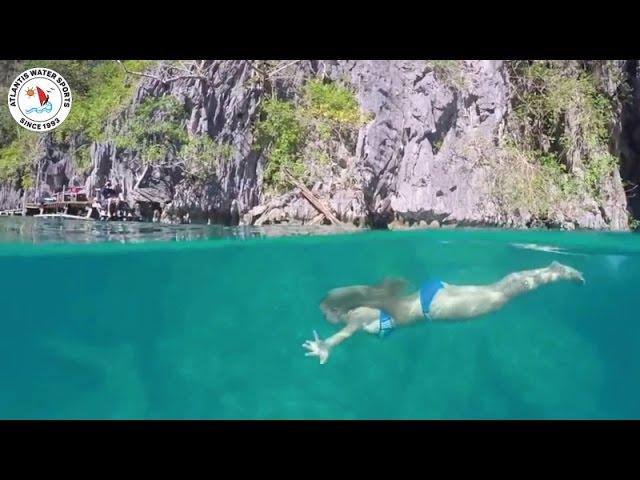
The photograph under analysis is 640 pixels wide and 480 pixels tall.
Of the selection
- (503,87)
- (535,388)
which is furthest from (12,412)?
(503,87)

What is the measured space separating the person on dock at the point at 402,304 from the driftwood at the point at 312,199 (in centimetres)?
91

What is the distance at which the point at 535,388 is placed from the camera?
254 inches

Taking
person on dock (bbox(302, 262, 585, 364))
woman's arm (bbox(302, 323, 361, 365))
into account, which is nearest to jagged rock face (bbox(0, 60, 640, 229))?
person on dock (bbox(302, 262, 585, 364))

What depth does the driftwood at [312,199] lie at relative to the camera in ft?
23.6

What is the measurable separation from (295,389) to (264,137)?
2803 millimetres

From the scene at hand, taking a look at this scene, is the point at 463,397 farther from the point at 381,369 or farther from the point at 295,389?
the point at 295,389

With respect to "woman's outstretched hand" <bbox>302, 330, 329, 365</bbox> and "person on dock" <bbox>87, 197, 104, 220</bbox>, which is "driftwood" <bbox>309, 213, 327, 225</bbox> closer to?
"woman's outstretched hand" <bbox>302, 330, 329, 365</bbox>

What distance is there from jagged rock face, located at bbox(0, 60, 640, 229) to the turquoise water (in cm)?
29

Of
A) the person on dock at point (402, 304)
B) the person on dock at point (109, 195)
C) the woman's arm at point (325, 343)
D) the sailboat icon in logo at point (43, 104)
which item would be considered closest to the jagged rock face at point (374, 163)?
the person on dock at point (109, 195)

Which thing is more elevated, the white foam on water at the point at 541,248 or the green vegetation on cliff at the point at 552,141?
the green vegetation on cliff at the point at 552,141

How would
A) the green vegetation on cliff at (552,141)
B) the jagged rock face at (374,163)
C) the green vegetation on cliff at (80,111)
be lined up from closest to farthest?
the green vegetation on cliff at (80,111)
the jagged rock face at (374,163)
the green vegetation on cliff at (552,141)

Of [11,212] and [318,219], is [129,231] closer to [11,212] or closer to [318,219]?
[11,212]

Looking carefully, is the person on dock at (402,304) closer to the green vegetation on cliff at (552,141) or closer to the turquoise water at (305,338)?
the turquoise water at (305,338)

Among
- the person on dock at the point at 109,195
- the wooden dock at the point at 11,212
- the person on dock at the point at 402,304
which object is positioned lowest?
the person on dock at the point at 402,304
